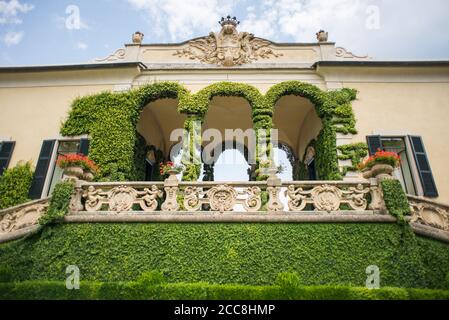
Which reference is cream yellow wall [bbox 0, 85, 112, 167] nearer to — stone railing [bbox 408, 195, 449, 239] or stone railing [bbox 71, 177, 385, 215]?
stone railing [bbox 71, 177, 385, 215]

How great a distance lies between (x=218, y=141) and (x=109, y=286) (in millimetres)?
9585

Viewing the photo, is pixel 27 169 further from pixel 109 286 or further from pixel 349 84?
pixel 349 84

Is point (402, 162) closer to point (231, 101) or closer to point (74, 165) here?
point (231, 101)

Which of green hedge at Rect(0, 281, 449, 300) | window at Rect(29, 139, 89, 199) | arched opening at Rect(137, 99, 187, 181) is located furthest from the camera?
arched opening at Rect(137, 99, 187, 181)

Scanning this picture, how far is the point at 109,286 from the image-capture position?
5.47 m

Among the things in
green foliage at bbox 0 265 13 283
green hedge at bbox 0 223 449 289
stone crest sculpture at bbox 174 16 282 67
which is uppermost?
stone crest sculpture at bbox 174 16 282 67

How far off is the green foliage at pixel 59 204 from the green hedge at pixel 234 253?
0.26 m

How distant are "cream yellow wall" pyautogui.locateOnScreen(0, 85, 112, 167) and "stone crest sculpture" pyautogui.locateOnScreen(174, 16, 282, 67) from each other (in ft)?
13.1

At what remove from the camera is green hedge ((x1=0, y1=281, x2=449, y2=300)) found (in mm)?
5129

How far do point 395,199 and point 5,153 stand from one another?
12836 mm

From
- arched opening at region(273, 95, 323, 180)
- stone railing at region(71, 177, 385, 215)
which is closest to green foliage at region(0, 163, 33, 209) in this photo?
stone railing at region(71, 177, 385, 215)

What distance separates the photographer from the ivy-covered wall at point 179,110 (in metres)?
9.57
